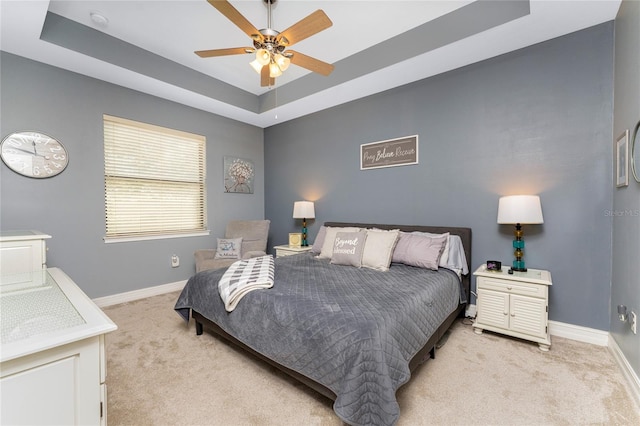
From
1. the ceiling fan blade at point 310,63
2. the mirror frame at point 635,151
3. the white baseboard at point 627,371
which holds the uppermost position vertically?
the ceiling fan blade at point 310,63

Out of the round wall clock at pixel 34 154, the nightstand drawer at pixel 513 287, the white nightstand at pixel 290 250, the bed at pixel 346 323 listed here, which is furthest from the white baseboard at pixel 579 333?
the round wall clock at pixel 34 154

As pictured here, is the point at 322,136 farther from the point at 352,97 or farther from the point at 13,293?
the point at 13,293

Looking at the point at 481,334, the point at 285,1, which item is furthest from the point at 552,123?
the point at 285,1

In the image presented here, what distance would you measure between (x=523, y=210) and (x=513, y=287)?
0.67 m

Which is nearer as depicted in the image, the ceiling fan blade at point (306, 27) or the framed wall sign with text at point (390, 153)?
the ceiling fan blade at point (306, 27)

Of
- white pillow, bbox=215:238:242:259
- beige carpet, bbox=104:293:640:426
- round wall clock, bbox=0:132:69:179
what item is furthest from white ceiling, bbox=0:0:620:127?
beige carpet, bbox=104:293:640:426

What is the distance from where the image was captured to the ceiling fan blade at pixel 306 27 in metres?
1.78

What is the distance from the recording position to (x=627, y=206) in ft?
6.46

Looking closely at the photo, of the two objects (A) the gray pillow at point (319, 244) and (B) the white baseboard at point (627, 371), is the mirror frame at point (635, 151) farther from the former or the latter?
(A) the gray pillow at point (319, 244)

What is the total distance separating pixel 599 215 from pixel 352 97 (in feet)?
9.38

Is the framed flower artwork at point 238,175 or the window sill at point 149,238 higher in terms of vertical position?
the framed flower artwork at point 238,175

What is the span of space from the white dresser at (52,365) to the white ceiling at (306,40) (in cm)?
250

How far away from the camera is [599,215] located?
2.33 meters

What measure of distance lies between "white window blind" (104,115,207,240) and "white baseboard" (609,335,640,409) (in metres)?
4.57
